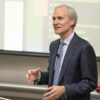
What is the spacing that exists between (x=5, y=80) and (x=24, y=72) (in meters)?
0.28

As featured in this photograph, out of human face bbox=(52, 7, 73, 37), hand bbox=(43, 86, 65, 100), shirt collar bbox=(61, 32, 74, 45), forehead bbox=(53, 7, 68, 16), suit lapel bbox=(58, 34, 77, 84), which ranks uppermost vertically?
forehead bbox=(53, 7, 68, 16)

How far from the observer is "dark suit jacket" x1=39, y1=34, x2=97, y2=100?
178 cm

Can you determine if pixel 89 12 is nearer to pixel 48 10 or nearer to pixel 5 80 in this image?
pixel 48 10

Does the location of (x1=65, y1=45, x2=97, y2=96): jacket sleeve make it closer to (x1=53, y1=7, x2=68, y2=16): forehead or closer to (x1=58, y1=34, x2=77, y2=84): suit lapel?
(x1=58, y1=34, x2=77, y2=84): suit lapel

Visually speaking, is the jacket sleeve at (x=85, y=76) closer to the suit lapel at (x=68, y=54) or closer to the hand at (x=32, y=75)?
the suit lapel at (x=68, y=54)

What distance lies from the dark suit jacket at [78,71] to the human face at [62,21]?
0.09 meters

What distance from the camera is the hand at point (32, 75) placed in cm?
194

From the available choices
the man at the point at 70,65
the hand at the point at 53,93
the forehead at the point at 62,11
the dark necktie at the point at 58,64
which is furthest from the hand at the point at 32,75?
the forehead at the point at 62,11

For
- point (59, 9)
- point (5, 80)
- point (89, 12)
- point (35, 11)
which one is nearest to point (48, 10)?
point (35, 11)

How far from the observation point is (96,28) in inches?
129

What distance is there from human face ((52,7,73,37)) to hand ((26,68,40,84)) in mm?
340

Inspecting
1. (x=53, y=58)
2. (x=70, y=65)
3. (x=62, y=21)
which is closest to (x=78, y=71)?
(x=70, y=65)

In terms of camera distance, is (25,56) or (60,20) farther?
(25,56)

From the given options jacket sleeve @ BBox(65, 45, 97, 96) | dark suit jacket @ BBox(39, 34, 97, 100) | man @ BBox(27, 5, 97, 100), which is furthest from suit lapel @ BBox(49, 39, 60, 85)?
jacket sleeve @ BBox(65, 45, 97, 96)
